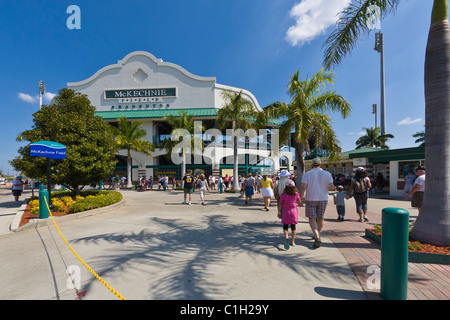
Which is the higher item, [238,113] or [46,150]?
[238,113]

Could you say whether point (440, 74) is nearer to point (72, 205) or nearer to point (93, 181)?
point (72, 205)

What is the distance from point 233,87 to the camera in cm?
2753

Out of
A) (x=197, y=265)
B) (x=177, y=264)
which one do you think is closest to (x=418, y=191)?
(x=197, y=265)

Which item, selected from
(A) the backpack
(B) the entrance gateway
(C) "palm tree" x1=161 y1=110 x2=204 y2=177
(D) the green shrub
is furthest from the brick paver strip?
(B) the entrance gateway

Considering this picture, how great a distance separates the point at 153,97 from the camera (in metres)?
26.5

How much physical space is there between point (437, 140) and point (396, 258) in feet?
9.62

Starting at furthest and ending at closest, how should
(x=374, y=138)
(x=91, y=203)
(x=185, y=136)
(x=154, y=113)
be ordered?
(x=374, y=138)
(x=154, y=113)
(x=185, y=136)
(x=91, y=203)

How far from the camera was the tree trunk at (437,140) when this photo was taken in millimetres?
3705

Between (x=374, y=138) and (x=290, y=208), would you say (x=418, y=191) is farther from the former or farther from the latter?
(x=374, y=138)

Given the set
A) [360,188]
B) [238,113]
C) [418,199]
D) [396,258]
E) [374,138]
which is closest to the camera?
[396,258]

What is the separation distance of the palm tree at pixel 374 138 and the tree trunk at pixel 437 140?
3568cm

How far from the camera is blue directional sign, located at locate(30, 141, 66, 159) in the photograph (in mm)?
6875
